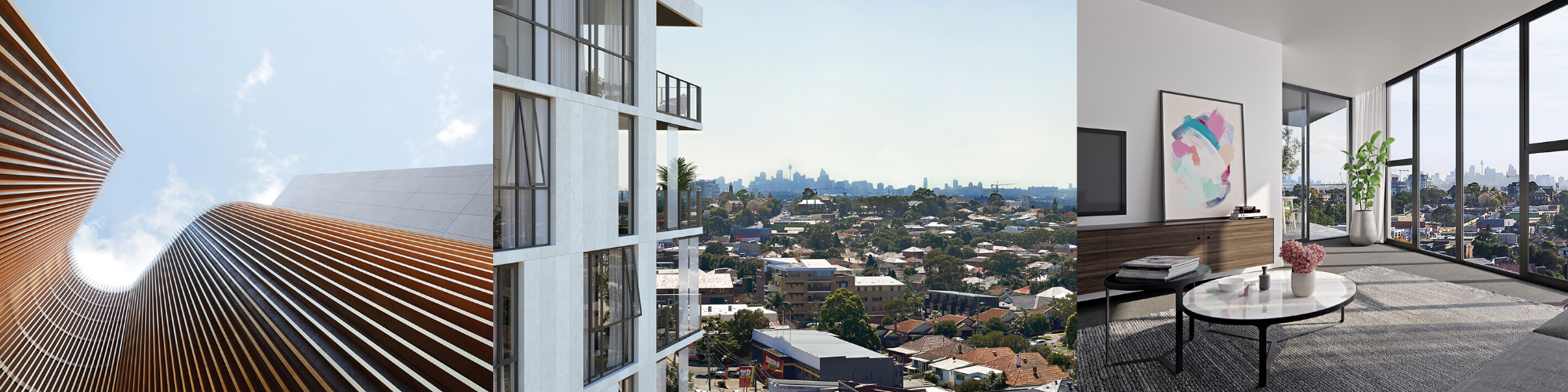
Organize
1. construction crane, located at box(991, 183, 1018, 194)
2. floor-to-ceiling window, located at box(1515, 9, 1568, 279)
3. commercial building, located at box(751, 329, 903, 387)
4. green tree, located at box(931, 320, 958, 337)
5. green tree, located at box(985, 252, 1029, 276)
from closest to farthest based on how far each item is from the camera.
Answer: commercial building, located at box(751, 329, 903, 387)
green tree, located at box(931, 320, 958, 337)
construction crane, located at box(991, 183, 1018, 194)
green tree, located at box(985, 252, 1029, 276)
floor-to-ceiling window, located at box(1515, 9, 1568, 279)

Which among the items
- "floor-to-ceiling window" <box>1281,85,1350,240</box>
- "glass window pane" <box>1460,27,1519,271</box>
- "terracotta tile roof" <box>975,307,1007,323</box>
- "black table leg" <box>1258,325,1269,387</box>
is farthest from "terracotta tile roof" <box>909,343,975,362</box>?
"floor-to-ceiling window" <box>1281,85,1350,240</box>

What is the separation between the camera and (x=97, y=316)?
1112 mm

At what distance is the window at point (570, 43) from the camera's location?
106 centimetres

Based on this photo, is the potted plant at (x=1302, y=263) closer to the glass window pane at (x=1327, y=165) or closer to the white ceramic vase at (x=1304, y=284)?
the white ceramic vase at (x=1304, y=284)

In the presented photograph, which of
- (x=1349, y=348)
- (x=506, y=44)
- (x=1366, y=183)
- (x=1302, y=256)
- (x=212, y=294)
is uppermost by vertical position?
(x=506, y=44)

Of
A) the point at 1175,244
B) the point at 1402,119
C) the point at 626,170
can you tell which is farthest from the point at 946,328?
the point at 1402,119

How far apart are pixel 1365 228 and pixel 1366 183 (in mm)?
649

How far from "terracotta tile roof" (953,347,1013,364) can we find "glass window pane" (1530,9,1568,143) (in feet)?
17.3

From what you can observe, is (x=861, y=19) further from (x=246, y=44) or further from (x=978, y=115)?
(x=246, y=44)

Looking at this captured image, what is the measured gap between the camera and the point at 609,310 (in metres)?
1.27

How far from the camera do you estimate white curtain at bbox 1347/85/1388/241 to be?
7.14 metres

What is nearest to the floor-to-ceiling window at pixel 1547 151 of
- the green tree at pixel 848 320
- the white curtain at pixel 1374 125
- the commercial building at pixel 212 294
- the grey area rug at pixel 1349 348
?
the grey area rug at pixel 1349 348

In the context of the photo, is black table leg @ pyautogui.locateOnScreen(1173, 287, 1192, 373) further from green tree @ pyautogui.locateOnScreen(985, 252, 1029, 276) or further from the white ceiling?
the white ceiling

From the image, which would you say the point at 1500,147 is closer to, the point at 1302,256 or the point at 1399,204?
the point at 1399,204
